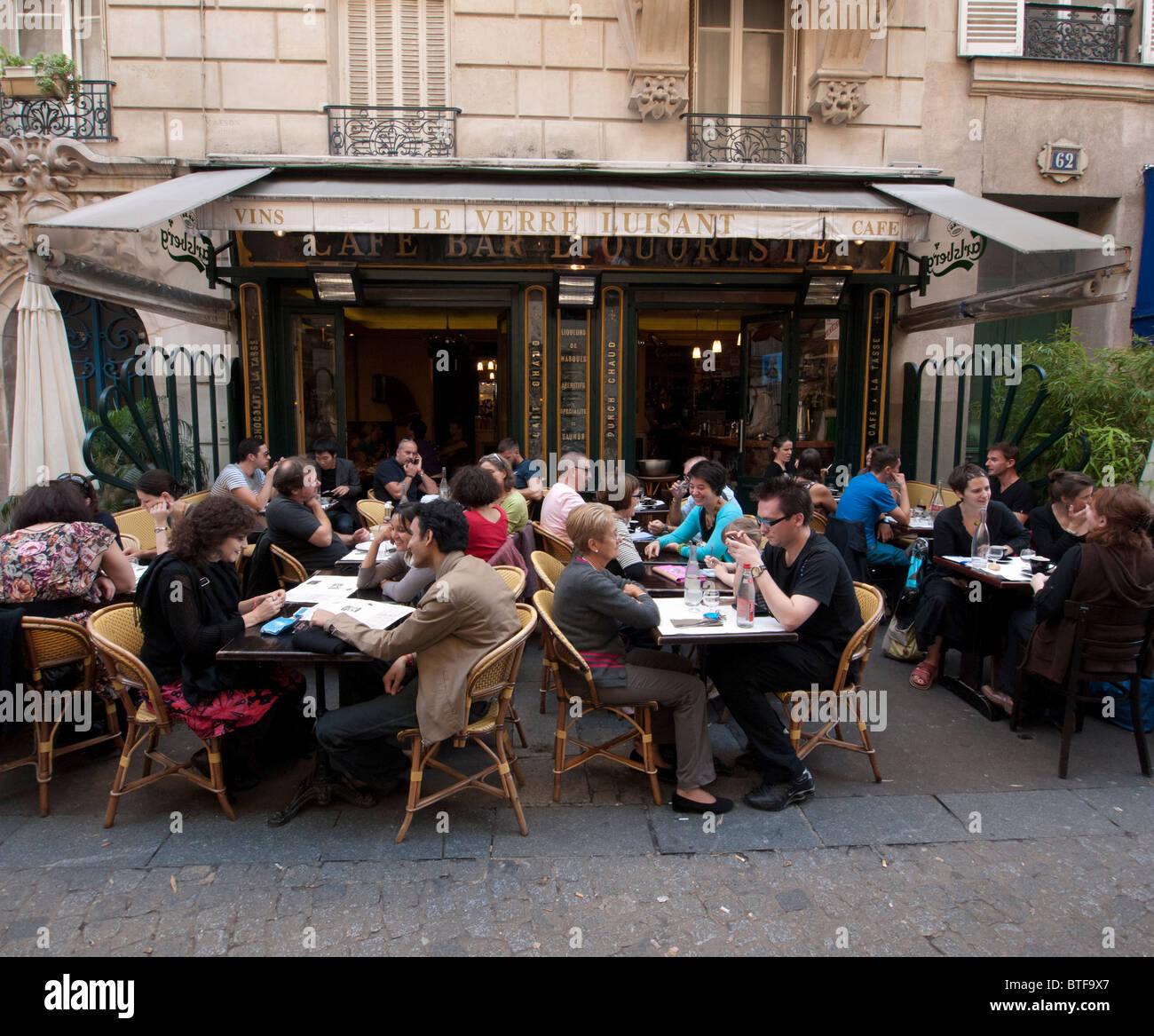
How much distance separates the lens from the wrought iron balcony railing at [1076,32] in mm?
9305

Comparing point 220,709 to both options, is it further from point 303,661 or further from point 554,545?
point 554,545

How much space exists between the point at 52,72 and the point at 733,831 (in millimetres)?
9835

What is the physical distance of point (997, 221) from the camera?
297 inches

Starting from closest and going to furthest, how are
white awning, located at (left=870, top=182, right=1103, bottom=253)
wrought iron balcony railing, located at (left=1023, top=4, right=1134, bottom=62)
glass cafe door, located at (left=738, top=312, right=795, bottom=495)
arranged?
white awning, located at (left=870, top=182, right=1103, bottom=253) → wrought iron balcony railing, located at (left=1023, top=4, right=1134, bottom=62) → glass cafe door, located at (left=738, top=312, right=795, bottom=495)

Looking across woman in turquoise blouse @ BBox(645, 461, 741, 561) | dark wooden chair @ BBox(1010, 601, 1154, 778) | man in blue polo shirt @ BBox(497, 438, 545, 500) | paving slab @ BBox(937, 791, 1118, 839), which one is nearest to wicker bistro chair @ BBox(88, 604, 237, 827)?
woman in turquoise blouse @ BBox(645, 461, 741, 561)

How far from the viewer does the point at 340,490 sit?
25.9 ft

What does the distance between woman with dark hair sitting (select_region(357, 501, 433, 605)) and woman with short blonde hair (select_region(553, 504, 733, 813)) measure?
81 cm

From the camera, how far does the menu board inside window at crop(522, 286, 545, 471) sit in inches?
360

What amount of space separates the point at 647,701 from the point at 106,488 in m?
7.13

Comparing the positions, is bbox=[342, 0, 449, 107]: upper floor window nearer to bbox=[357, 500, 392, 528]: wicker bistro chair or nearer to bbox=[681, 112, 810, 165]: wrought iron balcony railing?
bbox=[681, 112, 810, 165]: wrought iron balcony railing

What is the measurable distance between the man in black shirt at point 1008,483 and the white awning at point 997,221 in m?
1.75

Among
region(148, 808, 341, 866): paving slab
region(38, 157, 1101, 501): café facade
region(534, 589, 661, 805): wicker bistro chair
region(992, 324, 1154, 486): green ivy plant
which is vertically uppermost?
region(38, 157, 1101, 501): café facade
